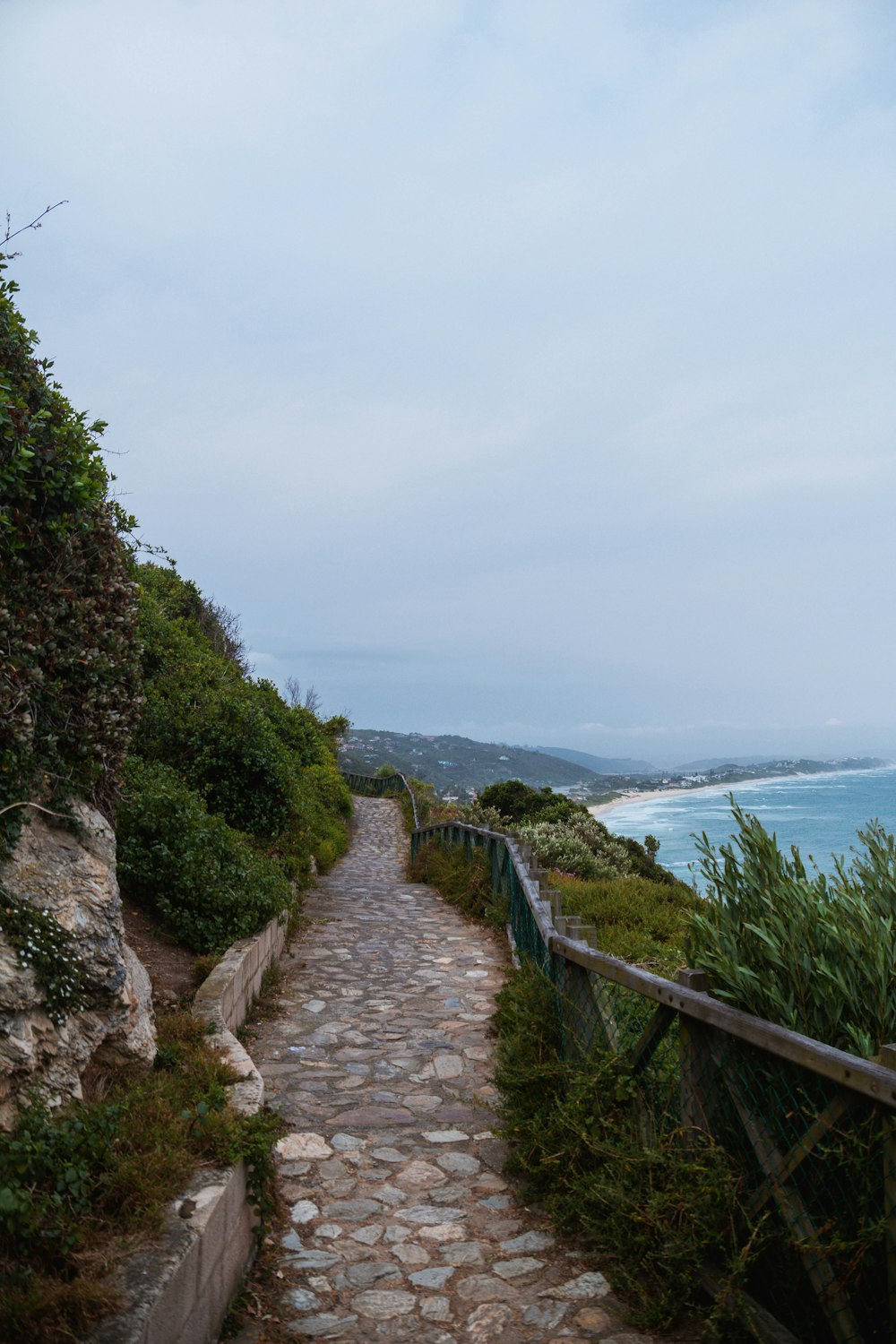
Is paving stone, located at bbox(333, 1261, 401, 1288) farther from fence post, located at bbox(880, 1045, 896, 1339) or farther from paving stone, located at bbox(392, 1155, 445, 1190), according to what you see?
fence post, located at bbox(880, 1045, 896, 1339)

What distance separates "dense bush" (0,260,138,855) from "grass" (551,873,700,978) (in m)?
4.62

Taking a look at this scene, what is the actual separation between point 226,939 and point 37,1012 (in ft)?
10.8

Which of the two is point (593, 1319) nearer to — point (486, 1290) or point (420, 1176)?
point (486, 1290)

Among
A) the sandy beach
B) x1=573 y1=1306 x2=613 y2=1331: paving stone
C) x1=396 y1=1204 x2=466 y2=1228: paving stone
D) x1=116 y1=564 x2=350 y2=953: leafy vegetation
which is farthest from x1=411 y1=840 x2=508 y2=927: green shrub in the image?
the sandy beach

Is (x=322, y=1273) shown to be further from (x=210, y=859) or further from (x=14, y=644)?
(x=210, y=859)

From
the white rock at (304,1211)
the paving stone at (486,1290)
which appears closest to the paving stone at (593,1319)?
the paving stone at (486,1290)

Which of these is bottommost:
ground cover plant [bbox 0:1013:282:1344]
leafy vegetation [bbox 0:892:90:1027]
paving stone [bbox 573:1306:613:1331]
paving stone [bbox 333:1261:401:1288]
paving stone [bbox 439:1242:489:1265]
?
paving stone [bbox 439:1242:489:1265]

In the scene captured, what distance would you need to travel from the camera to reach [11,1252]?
2650mm

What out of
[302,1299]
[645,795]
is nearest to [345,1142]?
[302,1299]

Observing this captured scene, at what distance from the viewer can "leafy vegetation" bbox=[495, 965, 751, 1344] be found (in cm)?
307

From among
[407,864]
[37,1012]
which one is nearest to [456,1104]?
[37,1012]

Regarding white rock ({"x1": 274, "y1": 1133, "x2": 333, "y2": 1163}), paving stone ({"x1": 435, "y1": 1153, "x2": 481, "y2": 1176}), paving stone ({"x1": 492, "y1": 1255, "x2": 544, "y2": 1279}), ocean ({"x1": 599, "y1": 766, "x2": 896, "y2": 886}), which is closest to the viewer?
paving stone ({"x1": 492, "y1": 1255, "x2": 544, "y2": 1279})

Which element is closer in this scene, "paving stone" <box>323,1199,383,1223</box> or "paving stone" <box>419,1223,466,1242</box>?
"paving stone" <box>419,1223,466,1242</box>

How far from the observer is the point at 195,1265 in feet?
9.58
